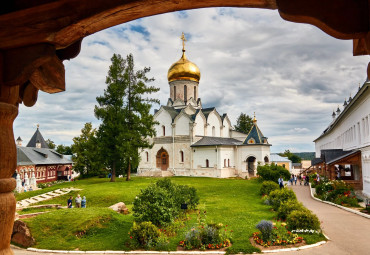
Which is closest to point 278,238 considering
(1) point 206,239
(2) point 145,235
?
(1) point 206,239

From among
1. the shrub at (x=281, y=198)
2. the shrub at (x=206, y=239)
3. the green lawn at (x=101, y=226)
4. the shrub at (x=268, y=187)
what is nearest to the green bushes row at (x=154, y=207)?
the green lawn at (x=101, y=226)

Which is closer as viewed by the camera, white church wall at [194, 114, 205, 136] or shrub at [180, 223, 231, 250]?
shrub at [180, 223, 231, 250]

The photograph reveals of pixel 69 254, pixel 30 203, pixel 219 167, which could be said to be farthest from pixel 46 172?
pixel 69 254

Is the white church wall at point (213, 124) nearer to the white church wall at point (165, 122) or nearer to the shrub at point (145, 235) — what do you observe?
the white church wall at point (165, 122)

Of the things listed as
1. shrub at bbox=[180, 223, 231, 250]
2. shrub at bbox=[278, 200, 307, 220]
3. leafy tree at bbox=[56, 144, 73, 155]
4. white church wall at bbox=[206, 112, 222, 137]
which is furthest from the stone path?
leafy tree at bbox=[56, 144, 73, 155]

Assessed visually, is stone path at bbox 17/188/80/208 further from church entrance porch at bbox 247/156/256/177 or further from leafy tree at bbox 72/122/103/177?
church entrance porch at bbox 247/156/256/177

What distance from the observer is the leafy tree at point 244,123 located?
6030 centimetres

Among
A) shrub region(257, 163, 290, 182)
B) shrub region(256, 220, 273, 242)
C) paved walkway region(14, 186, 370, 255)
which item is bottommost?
paved walkway region(14, 186, 370, 255)

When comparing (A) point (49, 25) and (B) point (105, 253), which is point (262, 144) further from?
(A) point (49, 25)

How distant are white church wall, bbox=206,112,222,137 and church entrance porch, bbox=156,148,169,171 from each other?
22.3 feet

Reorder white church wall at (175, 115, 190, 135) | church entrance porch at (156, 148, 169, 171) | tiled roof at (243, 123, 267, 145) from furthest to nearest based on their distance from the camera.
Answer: church entrance porch at (156, 148, 169, 171) → white church wall at (175, 115, 190, 135) → tiled roof at (243, 123, 267, 145)

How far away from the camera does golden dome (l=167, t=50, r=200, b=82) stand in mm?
41594

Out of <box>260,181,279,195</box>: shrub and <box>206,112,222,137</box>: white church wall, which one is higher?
<box>206,112,222,137</box>: white church wall

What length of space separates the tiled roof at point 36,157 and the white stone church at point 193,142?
13.0 meters
